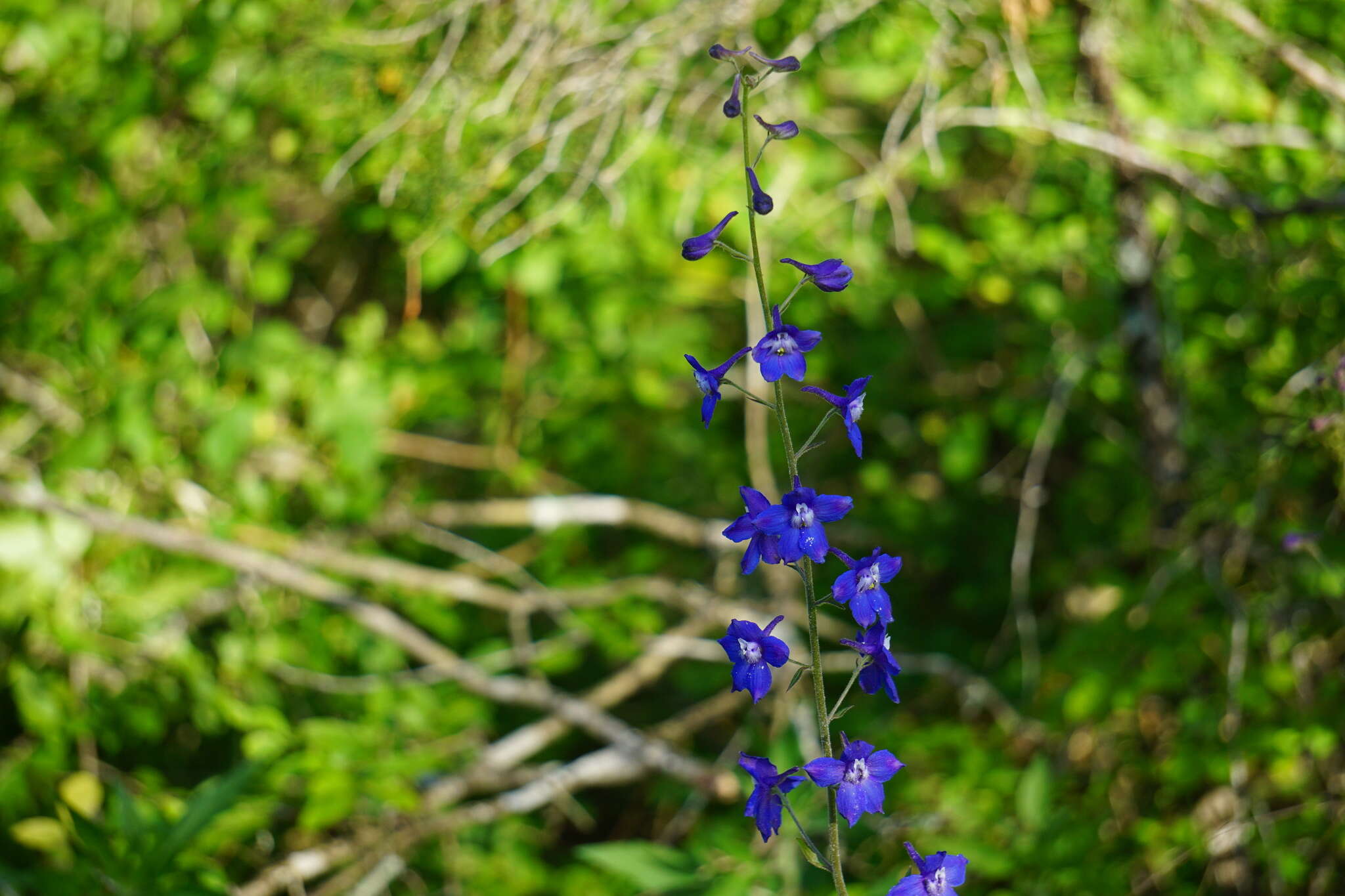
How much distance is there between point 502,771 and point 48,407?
1.83 meters

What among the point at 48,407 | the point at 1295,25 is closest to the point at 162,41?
the point at 48,407

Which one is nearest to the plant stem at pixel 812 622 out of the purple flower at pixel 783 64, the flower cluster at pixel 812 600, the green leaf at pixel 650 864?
the flower cluster at pixel 812 600

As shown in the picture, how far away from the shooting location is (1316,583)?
7.18 ft

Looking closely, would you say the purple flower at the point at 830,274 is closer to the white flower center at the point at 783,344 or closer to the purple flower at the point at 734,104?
the white flower center at the point at 783,344

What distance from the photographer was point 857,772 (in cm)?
111

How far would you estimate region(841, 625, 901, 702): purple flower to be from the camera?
1121 mm

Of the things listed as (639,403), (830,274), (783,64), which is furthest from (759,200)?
(639,403)

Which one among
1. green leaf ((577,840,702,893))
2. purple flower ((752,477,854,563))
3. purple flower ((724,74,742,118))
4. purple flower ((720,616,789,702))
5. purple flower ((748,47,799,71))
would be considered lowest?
green leaf ((577,840,702,893))

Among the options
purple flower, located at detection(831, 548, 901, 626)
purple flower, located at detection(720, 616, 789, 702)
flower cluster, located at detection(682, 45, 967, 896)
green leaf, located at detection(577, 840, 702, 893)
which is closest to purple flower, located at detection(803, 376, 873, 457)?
flower cluster, located at detection(682, 45, 967, 896)

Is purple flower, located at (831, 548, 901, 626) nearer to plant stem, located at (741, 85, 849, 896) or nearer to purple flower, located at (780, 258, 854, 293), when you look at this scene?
plant stem, located at (741, 85, 849, 896)

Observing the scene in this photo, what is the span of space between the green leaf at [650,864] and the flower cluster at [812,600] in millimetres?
753

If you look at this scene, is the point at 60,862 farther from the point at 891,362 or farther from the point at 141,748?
the point at 891,362

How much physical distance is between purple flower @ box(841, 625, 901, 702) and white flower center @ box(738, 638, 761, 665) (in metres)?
0.10

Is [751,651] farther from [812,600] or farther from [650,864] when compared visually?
[650,864]
